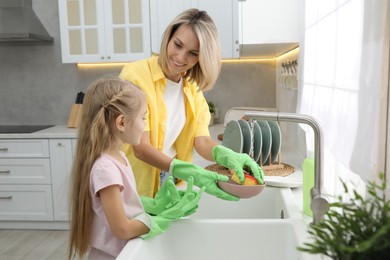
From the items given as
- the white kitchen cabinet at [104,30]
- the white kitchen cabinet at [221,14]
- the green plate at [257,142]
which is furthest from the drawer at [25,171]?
the green plate at [257,142]

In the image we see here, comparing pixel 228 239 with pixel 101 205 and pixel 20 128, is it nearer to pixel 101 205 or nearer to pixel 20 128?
pixel 101 205

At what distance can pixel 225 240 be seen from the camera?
116 cm

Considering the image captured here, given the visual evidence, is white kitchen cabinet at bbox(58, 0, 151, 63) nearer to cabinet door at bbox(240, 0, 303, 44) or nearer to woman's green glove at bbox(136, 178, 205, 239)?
cabinet door at bbox(240, 0, 303, 44)

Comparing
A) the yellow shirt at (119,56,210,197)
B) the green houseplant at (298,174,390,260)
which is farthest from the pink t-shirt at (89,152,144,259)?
the green houseplant at (298,174,390,260)

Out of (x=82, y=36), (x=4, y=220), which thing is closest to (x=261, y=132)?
(x=82, y=36)

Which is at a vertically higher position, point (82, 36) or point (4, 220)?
point (82, 36)

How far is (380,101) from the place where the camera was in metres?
0.86

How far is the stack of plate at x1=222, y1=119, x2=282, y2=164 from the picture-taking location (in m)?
1.76

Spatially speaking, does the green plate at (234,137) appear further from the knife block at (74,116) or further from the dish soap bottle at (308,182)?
the knife block at (74,116)

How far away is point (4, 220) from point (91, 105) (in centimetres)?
262

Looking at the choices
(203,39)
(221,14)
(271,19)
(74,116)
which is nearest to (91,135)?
(203,39)

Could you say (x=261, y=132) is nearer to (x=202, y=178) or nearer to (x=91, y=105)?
(x=202, y=178)

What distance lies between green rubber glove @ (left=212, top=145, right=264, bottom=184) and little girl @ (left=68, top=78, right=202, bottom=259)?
19 cm

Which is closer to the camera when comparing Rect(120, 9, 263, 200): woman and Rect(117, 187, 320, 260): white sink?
Rect(117, 187, 320, 260): white sink
